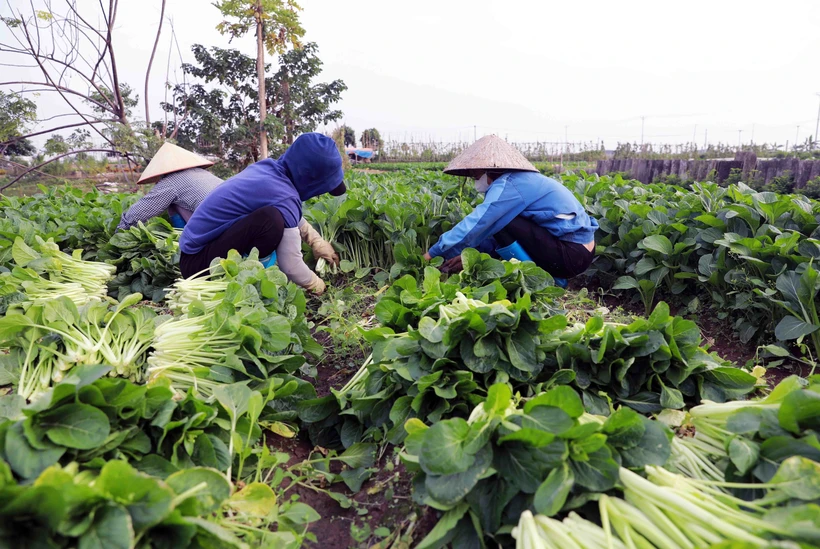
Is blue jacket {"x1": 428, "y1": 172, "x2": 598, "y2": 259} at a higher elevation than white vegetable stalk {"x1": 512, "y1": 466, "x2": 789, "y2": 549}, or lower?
higher

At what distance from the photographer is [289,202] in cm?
322

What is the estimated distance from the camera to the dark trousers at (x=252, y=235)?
3.13m

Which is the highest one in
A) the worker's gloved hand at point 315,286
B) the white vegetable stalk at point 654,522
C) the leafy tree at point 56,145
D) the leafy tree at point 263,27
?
the leafy tree at point 263,27

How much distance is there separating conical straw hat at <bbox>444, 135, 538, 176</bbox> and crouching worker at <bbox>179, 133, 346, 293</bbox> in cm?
90

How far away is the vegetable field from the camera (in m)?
1.04

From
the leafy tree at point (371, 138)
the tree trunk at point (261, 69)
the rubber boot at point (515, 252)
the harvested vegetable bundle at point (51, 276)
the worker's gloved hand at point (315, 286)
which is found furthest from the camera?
the leafy tree at point (371, 138)

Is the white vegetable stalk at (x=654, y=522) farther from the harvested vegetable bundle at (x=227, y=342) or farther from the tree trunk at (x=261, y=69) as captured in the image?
the tree trunk at (x=261, y=69)

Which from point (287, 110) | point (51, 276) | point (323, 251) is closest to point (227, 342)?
point (323, 251)

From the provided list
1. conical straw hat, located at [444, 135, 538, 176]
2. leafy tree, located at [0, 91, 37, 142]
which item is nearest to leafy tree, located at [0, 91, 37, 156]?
leafy tree, located at [0, 91, 37, 142]

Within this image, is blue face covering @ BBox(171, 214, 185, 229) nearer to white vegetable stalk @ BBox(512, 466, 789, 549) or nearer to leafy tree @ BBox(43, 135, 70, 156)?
white vegetable stalk @ BBox(512, 466, 789, 549)

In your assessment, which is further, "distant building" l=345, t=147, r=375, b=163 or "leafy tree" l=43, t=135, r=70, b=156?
"distant building" l=345, t=147, r=375, b=163

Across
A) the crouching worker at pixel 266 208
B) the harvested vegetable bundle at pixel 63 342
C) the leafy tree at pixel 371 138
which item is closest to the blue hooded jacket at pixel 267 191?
the crouching worker at pixel 266 208

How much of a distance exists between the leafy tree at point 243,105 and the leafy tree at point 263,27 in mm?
686

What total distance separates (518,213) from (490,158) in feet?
1.41
